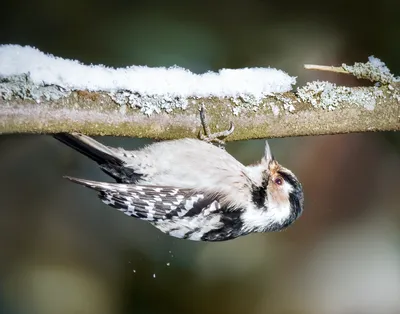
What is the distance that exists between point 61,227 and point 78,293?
35 centimetres

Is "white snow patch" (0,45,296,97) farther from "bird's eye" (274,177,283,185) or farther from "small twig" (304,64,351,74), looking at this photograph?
"bird's eye" (274,177,283,185)

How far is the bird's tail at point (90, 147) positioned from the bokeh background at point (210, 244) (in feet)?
1.34

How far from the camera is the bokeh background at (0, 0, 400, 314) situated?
168 centimetres

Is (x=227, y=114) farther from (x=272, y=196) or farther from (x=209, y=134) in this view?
(x=272, y=196)

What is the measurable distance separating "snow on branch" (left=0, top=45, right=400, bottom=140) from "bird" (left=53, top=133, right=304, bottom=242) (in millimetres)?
121

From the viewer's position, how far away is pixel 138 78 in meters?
1.10

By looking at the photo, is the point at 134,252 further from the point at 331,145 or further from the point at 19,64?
the point at 19,64

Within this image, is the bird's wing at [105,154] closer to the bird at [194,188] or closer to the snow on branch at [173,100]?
the bird at [194,188]

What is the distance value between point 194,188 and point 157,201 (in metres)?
0.10

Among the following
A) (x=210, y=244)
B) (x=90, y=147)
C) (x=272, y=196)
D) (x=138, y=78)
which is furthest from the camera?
(x=210, y=244)

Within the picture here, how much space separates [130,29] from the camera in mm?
1715

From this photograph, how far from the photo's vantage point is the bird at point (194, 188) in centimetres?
125

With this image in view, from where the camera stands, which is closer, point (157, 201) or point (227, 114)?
point (227, 114)

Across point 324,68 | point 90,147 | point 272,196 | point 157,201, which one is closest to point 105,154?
point 90,147
